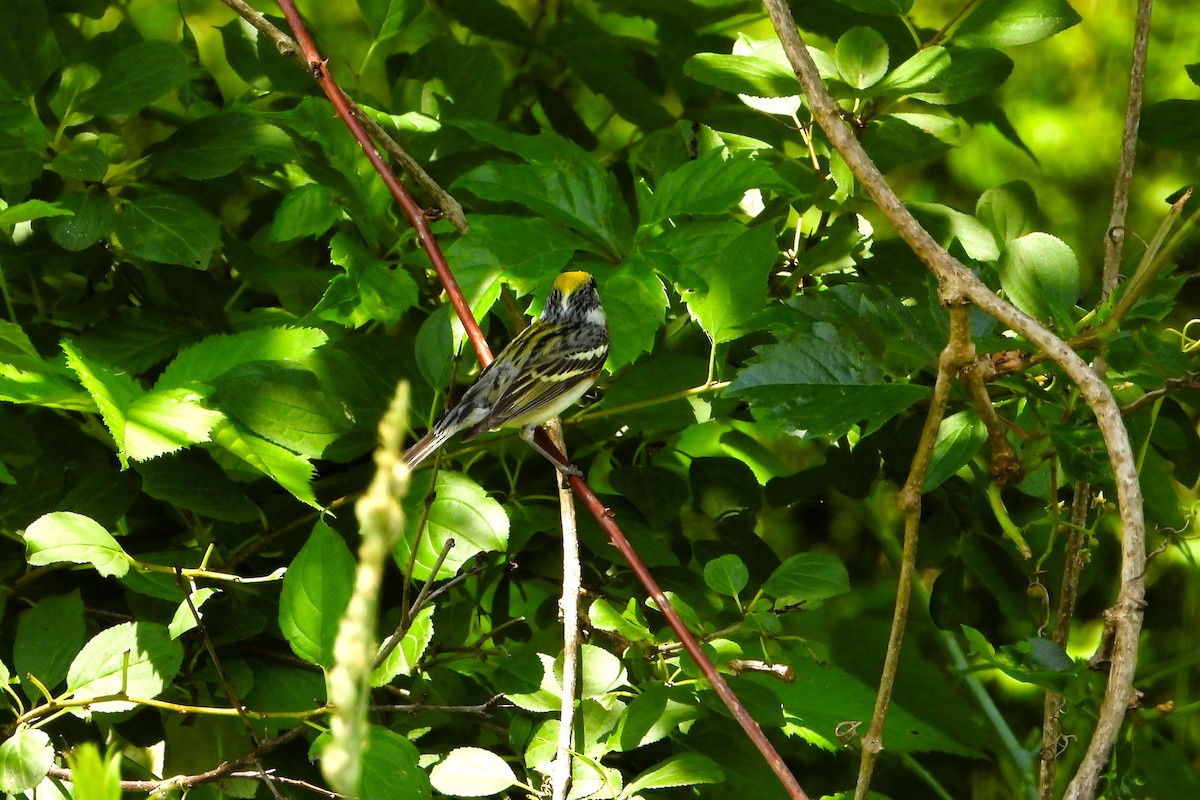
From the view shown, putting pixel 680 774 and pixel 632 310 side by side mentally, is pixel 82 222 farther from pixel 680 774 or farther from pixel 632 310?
pixel 680 774

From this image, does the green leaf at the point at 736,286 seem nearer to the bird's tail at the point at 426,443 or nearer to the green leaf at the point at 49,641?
the bird's tail at the point at 426,443

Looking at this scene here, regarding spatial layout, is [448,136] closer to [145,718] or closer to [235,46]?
[235,46]

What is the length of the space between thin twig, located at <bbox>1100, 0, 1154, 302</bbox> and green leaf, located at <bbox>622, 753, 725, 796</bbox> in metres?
0.91

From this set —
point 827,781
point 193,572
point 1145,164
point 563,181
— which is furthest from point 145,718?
point 1145,164

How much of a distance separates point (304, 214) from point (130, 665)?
27.4 inches

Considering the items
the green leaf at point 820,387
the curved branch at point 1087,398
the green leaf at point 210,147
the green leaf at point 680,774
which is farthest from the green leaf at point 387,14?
the green leaf at point 680,774

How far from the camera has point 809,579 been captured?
4.85ft

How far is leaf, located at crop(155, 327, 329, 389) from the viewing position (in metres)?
1.54

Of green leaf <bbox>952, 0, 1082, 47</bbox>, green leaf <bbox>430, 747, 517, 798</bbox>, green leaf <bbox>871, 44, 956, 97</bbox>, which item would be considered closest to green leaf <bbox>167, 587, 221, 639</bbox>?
green leaf <bbox>430, 747, 517, 798</bbox>

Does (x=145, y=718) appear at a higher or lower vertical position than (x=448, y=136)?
lower

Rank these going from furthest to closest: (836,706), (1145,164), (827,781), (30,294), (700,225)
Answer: (1145,164)
(827,781)
(30,294)
(836,706)
(700,225)

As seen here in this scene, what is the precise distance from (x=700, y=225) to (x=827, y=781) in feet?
3.73

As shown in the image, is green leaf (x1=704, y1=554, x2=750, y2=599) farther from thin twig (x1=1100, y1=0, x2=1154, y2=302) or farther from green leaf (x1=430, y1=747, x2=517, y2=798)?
thin twig (x1=1100, y1=0, x2=1154, y2=302)

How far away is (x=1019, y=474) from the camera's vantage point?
1.50 m
